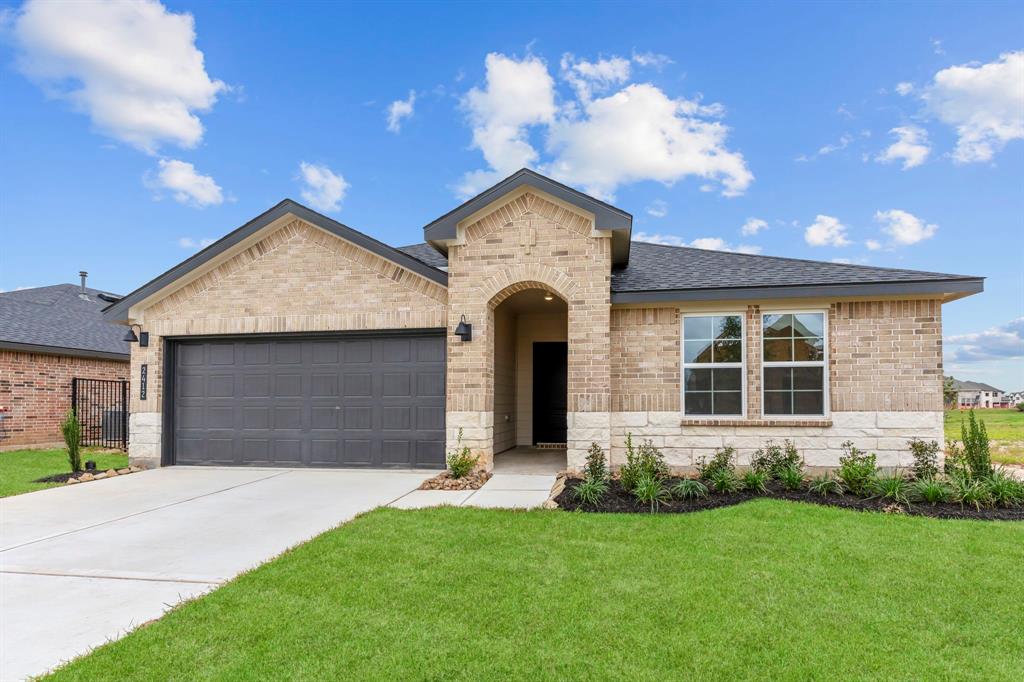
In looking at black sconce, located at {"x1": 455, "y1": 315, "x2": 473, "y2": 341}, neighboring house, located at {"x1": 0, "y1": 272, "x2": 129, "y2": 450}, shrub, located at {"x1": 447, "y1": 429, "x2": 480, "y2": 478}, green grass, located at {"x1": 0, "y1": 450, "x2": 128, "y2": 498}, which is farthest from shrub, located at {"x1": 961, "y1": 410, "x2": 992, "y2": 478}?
neighboring house, located at {"x1": 0, "y1": 272, "x2": 129, "y2": 450}

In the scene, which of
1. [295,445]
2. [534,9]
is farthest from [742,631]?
[534,9]

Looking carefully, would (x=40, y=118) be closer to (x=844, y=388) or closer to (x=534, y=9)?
(x=534, y=9)

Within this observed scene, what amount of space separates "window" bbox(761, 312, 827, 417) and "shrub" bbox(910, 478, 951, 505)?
185 cm

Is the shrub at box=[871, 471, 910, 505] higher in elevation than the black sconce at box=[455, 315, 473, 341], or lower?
lower

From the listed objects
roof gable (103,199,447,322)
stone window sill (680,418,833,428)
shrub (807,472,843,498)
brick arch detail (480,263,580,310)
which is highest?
roof gable (103,199,447,322)

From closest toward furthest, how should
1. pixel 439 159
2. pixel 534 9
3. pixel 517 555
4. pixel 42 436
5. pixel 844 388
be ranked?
pixel 517 555 < pixel 844 388 < pixel 534 9 < pixel 42 436 < pixel 439 159

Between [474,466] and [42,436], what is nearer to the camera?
[474,466]

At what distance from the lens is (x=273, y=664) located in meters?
3.19

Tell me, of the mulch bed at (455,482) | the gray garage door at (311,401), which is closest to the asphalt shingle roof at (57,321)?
the gray garage door at (311,401)

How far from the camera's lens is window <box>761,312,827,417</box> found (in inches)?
352

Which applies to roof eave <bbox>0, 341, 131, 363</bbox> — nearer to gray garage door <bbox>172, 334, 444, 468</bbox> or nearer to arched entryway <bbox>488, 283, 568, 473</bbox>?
gray garage door <bbox>172, 334, 444, 468</bbox>

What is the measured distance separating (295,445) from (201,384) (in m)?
2.38

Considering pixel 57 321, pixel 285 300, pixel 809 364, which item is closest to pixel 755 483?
pixel 809 364

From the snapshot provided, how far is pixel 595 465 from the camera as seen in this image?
845cm
